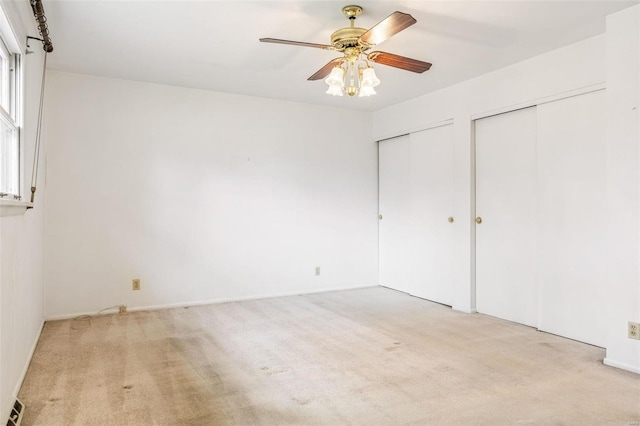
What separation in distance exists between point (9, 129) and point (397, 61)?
8.01ft

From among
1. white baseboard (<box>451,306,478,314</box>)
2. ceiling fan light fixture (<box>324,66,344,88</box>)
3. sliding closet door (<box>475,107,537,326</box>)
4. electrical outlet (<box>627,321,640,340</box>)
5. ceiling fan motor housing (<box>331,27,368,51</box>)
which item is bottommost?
white baseboard (<box>451,306,478,314</box>)

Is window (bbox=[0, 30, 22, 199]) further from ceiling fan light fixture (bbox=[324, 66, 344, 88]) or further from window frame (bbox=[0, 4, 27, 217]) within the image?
ceiling fan light fixture (bbox=[324, 66, 344, 88])

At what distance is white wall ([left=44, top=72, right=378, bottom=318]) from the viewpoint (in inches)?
156

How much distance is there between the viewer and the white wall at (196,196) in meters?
3.97

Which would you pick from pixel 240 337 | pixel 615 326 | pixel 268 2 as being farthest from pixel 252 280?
pixel 615 326

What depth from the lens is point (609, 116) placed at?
9.09ft

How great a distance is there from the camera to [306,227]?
202 inches

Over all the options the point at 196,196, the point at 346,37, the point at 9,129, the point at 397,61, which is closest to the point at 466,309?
the point at 397,61

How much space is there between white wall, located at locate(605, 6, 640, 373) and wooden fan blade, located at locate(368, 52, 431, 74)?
4.10 feet

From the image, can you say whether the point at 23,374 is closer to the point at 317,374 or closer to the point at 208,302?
the point at 317,374

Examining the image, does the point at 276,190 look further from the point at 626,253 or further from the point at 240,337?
A: the point at 626,253

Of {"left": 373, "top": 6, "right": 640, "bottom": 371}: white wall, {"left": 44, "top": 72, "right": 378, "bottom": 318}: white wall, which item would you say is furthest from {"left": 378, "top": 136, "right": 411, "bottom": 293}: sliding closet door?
{"left": 373, "top": 6, "right": 640, "bottom": 371}: white wall

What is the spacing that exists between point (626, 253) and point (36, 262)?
433 cm

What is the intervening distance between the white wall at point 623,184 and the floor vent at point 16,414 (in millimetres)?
3475
